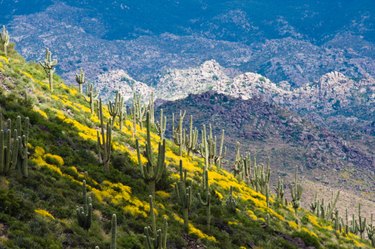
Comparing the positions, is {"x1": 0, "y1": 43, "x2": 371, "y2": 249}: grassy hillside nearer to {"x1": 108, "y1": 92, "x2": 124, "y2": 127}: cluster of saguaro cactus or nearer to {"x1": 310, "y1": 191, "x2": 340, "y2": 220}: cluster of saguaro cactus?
{"x1": 108, "y1": 92, "x2": 124, "y2": 127}: cluster of saguaro cactus

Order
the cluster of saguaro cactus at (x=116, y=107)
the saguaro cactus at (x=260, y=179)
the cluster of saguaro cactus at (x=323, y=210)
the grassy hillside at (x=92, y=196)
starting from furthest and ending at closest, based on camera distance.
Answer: the cluster of saguaro cactus at (x=323, y=210)
the saguaro cactus at (x=260, y=179)
the cluster of saguaro cactus at (x=116, y=107)
the grassy hillside at (x=92, y=196)

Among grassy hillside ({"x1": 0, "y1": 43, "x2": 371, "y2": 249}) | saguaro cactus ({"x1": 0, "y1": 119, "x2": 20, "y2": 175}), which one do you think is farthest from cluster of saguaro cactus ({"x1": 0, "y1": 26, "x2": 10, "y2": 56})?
saguaro cactus ({"x1": 0, "y1": 119, "x2": 20, "y2": 175})

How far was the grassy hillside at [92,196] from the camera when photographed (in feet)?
45.5

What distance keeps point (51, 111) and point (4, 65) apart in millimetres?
6091

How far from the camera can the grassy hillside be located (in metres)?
13.9

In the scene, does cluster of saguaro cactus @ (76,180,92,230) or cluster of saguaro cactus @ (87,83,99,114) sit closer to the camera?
cluster of saguaro cactus @ (76,180,92,230)

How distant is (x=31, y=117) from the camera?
23.0m

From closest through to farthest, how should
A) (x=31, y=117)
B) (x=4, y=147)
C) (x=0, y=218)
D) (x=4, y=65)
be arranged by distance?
(x=0, y=218) < (x=4, y=147) < (x=31, y=117) < (x=4, y=65)

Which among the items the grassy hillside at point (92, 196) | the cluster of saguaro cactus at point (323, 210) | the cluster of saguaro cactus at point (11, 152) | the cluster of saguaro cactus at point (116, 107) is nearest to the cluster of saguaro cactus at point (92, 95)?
the grassy hillside at point (92, 196)

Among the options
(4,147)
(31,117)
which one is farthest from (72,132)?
(4,147)

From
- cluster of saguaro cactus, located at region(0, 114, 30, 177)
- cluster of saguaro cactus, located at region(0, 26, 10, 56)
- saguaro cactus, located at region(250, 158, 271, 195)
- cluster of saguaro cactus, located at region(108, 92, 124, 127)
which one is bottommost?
saguaro cactus, located at region(250, 158, 271, 195)

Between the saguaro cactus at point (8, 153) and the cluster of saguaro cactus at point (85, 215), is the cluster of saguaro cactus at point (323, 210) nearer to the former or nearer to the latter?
the cluster of saguaro cactus at point (85, 215)

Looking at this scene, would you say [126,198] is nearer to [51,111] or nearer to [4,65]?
[51,111]

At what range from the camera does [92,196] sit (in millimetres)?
18109
